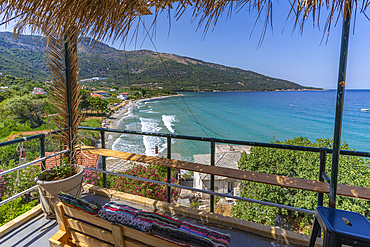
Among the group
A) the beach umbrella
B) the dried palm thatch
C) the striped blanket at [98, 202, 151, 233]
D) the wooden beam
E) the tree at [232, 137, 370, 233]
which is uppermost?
the beach umbrella

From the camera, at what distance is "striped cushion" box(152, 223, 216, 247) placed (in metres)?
0.80

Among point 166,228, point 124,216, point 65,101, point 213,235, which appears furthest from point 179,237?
point 65,101

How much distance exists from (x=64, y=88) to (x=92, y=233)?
6.50 ft

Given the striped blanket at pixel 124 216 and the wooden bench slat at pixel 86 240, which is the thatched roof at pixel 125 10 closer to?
the striped blanket at pixel 124 216

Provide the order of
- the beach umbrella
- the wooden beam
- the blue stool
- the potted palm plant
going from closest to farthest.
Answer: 1. the blue stool
2. the beach umbrella
3. the wooden beam
4. the potted palm plant

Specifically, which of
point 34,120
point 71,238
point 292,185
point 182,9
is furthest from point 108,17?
point 34,120

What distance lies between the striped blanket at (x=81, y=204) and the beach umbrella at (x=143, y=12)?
1162mm

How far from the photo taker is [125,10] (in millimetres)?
1334

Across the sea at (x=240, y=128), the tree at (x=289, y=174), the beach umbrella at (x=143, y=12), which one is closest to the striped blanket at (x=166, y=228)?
the beach umbrella at (x=143, y=12)

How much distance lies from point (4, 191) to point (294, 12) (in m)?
6.82

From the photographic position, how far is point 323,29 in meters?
1.26

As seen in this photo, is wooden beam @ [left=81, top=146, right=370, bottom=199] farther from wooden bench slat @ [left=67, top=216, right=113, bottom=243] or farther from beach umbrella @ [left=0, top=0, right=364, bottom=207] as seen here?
wooden bench slat @ [left=67, top=216, right=113, bottom=243]

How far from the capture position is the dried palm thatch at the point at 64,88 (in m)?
2.37

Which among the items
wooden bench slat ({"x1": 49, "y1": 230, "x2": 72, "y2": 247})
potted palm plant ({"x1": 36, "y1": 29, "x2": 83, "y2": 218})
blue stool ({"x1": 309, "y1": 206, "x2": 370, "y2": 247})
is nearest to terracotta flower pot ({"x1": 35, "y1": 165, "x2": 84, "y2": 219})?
potted palm plant ({"x1": 36, "y1": 29, "x2": 83, "y2": 218})
